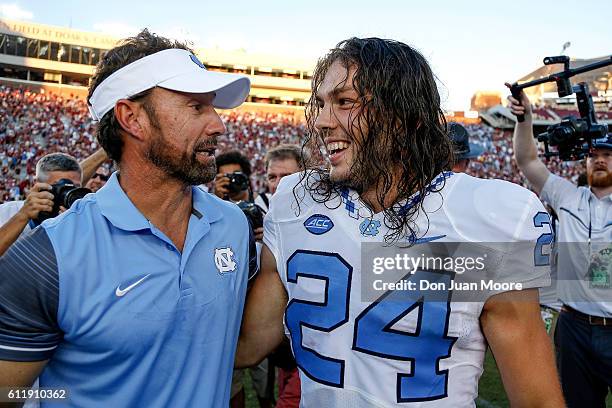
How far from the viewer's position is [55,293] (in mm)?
1448

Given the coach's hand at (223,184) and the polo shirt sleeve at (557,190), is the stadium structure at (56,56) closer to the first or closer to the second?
the coach's hand at (223,184)

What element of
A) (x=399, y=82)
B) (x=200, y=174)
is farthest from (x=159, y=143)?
(x=399, y=82)

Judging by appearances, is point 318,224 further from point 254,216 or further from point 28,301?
point 28,301

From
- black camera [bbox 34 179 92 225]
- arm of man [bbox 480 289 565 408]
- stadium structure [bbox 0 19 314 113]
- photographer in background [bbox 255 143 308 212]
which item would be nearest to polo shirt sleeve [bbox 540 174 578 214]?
photographer in background [bbox 255 143 308 212]

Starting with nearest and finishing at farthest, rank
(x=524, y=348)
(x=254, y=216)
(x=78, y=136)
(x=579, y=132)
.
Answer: (x=524, y=348) → (x=254, y=216) → (x=579, y=132) → (x=78, y=136)

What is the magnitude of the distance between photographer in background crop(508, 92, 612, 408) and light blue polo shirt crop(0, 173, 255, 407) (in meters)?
2.88

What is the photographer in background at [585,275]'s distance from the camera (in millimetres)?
3652

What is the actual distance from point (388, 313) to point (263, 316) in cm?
51

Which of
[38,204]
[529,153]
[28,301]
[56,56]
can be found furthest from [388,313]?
[56,56]

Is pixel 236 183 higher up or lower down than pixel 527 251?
lower down

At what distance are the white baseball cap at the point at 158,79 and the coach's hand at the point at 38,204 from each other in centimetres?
158

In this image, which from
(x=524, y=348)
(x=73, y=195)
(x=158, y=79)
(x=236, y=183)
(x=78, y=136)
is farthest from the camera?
(x=78, y=136)

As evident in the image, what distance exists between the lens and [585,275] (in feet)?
12.6

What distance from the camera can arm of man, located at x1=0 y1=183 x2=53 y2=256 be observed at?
3.17m
